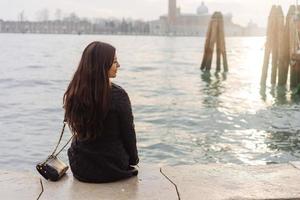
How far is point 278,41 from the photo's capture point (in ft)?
72.6

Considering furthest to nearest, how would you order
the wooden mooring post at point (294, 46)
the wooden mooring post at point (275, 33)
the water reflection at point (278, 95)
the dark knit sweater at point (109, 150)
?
the wooden mooring post at point (275, 33), the water reflection at point (278, 95), the wooden mooring post at point (294, 46), the dark knit sweater at point (109, 150)

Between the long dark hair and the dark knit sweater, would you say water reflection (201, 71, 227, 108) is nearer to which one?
the dark knit sweater

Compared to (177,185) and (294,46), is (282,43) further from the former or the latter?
(177,185)

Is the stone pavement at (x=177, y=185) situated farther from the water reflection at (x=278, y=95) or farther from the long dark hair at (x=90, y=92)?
the water reflection at (x=278, y=95)

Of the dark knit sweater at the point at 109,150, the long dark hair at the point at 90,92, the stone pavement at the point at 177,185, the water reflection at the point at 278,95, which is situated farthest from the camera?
the water reflection at the point at 278,95

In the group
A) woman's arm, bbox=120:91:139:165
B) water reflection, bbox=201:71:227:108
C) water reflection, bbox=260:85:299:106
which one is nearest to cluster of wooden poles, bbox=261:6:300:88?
water reflection, bbox=260:85:299:106

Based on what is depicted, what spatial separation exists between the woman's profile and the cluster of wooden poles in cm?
1569

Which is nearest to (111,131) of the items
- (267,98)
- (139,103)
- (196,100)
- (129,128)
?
(129,128)

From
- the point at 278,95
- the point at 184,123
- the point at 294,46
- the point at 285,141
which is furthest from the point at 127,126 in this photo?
the point at 278,95

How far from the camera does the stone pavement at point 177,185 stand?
16.0 feet

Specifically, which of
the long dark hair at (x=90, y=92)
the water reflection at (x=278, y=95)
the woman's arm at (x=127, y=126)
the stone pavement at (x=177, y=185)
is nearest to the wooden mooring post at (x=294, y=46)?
the water reflection at (x=278, y=95)

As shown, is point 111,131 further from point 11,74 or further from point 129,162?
point 11,74

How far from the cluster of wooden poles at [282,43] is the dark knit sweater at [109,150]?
1567 cm

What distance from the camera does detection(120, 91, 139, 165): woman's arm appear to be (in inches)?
206
